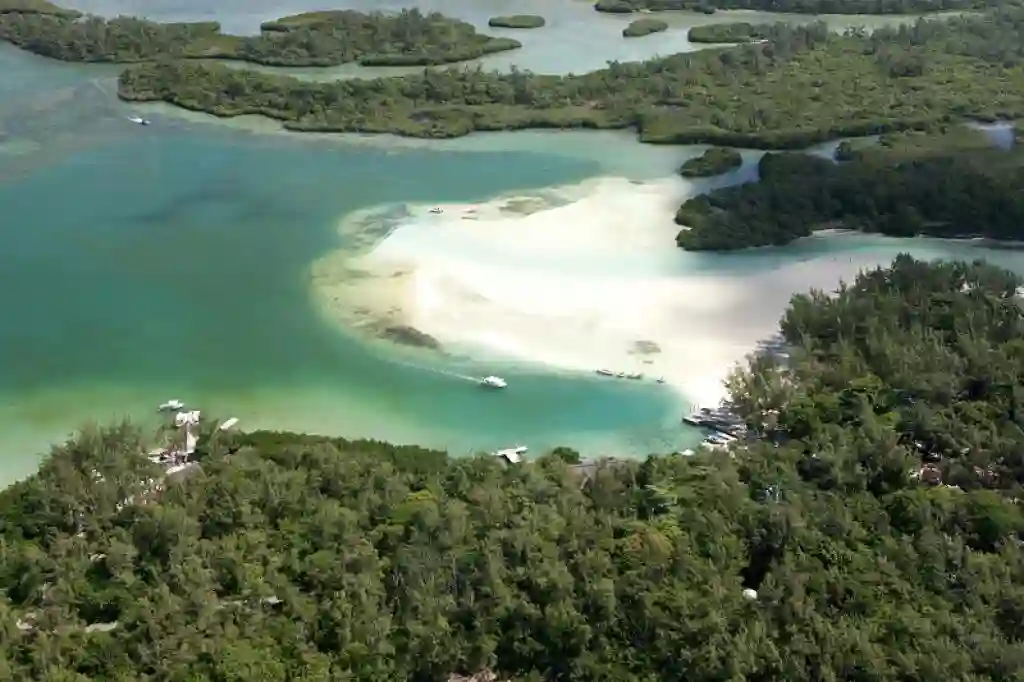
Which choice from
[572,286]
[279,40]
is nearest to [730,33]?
[279,40]

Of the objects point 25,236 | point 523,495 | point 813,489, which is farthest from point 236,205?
point 813,489

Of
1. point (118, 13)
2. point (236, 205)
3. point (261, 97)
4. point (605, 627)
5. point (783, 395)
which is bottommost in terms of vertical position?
point (605, 627)

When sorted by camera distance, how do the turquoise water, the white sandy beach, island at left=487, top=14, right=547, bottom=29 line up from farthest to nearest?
1. island at left=487, top=14, right=547, bottom=29
2. the white sandy beach
3. the turquoise water

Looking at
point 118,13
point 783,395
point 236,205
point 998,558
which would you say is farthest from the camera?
point 118,13

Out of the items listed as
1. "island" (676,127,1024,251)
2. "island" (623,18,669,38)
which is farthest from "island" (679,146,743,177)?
"island" (623,18,669,38)

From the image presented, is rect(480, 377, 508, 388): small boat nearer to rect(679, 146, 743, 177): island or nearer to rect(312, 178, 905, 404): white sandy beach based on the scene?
rect(312, 178, 905, 404): white sandy beach

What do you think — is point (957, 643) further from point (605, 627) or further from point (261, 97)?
point (261, 97)
